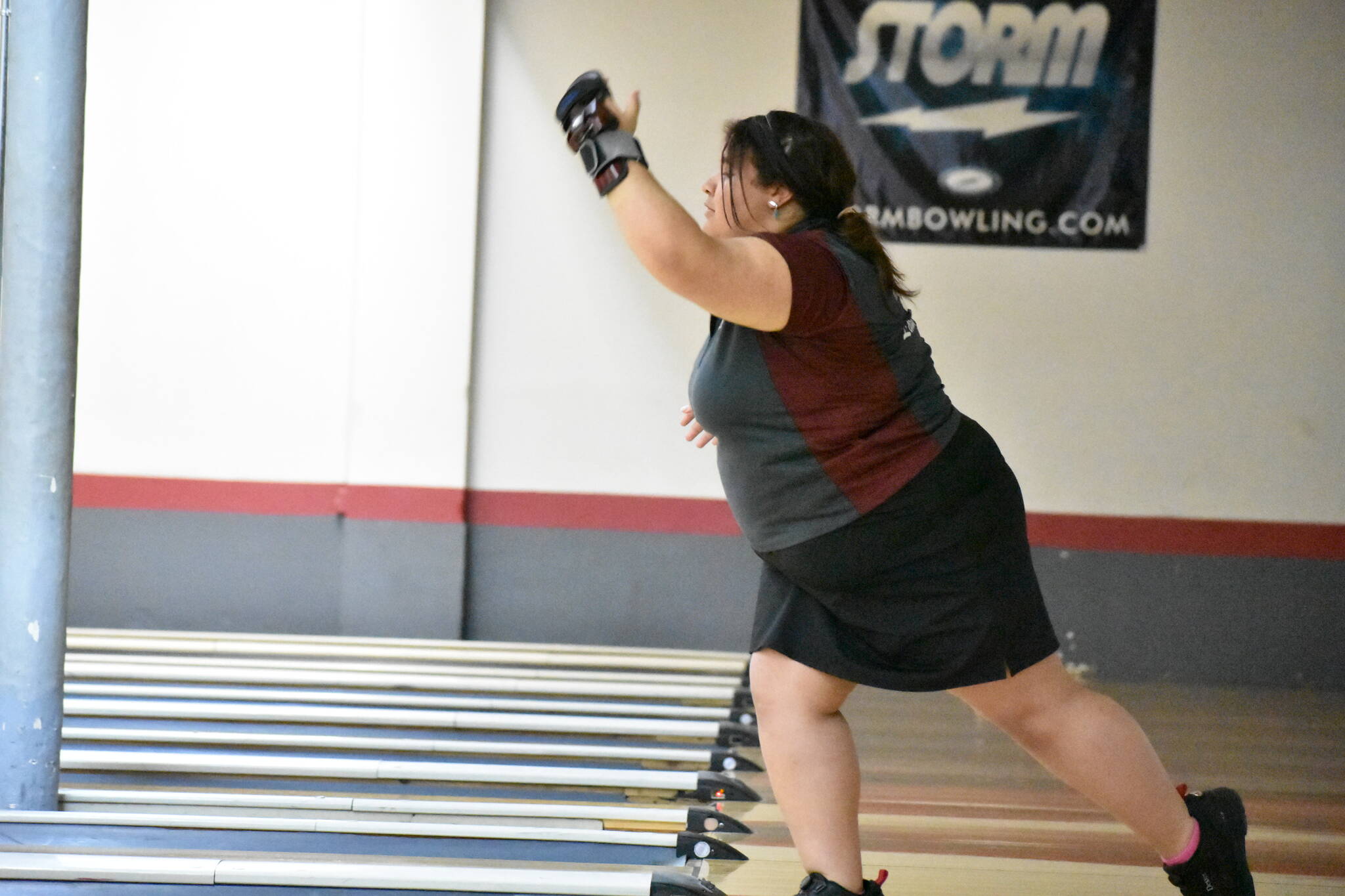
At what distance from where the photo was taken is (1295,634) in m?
4.90

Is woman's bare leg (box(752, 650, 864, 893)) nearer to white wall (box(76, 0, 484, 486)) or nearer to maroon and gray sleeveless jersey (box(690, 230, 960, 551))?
maroon and gray sleeveless jersey (box(690, 230, 960, 551))

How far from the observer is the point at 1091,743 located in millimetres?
1866

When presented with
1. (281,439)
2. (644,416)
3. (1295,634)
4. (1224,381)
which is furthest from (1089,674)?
(281,439)

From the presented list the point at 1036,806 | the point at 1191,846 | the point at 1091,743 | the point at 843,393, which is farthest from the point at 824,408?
the point at 1036,806

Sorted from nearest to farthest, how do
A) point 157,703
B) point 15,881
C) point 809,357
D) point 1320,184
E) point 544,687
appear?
1. point 809,357
2. point 15,881
3. point 157,703
4. point 544,687
5. point 1320,184

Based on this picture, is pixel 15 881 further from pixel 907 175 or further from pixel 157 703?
pixel 907 175

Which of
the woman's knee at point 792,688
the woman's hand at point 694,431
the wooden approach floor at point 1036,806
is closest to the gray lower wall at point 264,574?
the wooden approach floor at point 1036,806

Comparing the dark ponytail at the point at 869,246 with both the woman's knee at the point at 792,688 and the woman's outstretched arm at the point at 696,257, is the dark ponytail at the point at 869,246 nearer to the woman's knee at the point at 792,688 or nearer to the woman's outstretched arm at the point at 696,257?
the woman's outstretched arm at the point at 696,257

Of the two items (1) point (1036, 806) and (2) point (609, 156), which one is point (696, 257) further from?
(1) point (1036, 806)

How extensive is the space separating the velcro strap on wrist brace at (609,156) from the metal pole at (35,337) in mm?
1180

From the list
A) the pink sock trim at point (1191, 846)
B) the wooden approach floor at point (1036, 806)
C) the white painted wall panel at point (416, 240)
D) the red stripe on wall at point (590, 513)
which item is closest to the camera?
the pink sock trim at point (1191, 846)

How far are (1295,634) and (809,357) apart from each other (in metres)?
3.97

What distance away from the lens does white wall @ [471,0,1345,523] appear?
488cm

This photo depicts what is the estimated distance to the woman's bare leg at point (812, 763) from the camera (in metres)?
1.80
